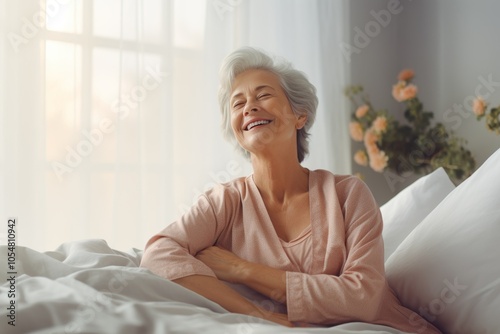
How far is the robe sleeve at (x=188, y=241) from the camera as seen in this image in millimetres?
1473

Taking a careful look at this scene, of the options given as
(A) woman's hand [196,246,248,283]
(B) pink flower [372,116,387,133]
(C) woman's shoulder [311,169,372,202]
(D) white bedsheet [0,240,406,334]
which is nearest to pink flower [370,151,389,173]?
(B) pink flower [372,116,387,133]

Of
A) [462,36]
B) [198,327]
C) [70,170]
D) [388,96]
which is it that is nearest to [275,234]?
[198,327]

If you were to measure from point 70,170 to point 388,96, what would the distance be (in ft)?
7.06

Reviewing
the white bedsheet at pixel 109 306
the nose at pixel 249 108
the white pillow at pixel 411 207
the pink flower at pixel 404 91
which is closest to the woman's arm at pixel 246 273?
the white bedsheet at pixel 109 306

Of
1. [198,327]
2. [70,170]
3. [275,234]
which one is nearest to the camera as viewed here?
[198,327]

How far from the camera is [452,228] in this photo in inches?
60.9

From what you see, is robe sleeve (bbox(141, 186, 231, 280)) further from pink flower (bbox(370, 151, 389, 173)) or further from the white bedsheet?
pink flower (bbox(370, 151, 389, 173))

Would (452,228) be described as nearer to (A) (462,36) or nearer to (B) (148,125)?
(B) (148,125)

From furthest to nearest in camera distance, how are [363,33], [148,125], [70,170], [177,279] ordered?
[363,33]
[148,125]
[70,170]
[177,279]

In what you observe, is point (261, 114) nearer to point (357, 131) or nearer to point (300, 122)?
point (300, 122)

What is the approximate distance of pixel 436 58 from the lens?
3779 millimetres

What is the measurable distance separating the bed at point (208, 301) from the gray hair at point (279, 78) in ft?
1.49

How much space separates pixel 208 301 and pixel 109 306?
279mm

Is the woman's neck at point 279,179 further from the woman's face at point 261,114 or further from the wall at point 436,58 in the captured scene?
the wall at point 436,58
